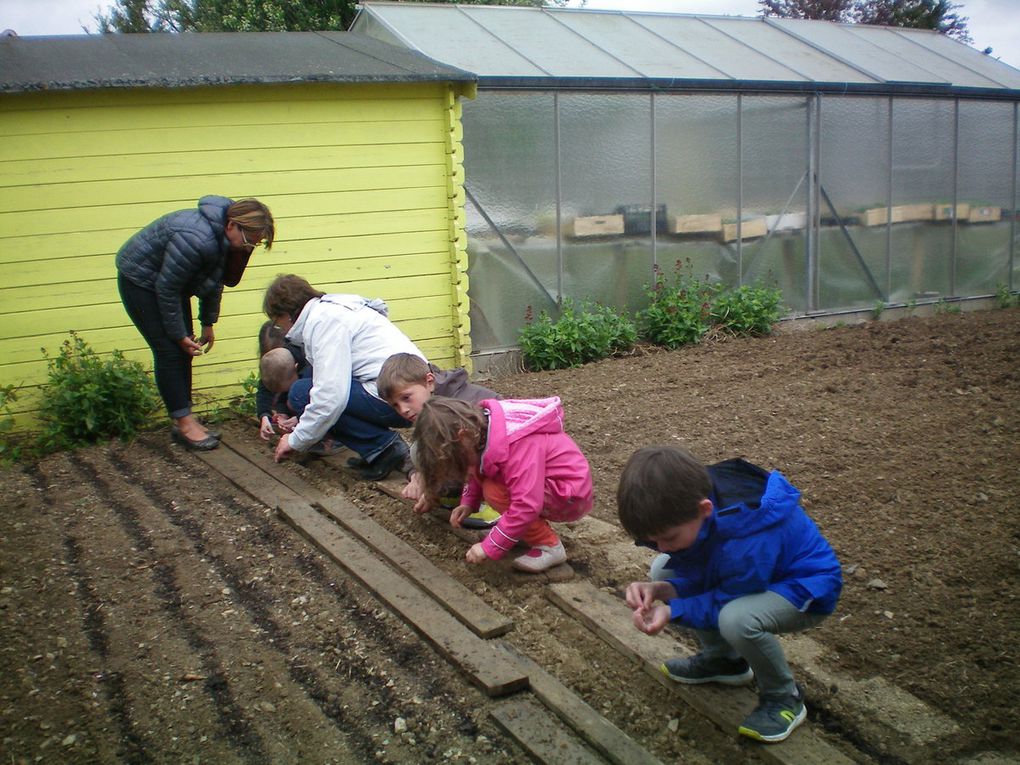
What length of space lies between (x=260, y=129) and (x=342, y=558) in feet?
13.8

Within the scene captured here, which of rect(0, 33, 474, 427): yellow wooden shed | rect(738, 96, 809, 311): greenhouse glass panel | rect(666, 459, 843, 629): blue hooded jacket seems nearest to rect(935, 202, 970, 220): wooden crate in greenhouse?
rect(738, 96, 809, 311): greenhouse glass panel

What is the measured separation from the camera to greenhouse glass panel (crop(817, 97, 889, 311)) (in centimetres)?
998

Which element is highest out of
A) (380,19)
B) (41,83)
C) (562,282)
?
(380,19)

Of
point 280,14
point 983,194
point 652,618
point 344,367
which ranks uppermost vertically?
point 280,14

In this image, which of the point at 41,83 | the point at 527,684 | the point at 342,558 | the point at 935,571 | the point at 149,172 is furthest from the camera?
the point at 149,172

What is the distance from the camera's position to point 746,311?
9.23 meters

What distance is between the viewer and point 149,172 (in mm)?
6422

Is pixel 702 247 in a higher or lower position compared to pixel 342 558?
higher

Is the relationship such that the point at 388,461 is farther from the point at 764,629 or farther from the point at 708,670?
the point at 764,629

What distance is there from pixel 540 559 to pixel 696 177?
6587 mm

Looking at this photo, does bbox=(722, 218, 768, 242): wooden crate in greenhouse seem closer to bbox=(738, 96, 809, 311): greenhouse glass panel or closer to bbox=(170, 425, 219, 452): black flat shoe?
bbox=(738, 96, 809, 311): greenhouse glass panel

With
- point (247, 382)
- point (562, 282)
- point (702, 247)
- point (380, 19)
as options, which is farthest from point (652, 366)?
point (380, 19)

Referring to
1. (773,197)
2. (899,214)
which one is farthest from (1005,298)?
(773,197)

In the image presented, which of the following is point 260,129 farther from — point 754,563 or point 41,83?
point 754,563
